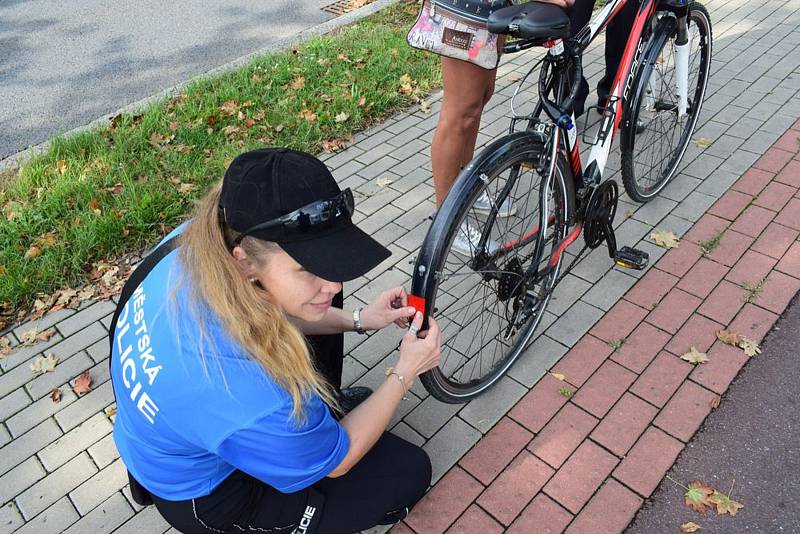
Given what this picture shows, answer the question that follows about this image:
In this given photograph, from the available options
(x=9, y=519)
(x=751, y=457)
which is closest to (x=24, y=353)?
(x=9, y=519)

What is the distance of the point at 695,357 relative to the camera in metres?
2.87

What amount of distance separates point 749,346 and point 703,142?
1842 millimetres

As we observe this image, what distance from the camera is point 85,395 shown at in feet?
9.87

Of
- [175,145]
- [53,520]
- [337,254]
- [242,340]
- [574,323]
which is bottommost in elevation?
[53,520]

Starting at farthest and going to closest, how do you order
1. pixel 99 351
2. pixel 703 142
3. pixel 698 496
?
pixel 703 142, pixel 99 351, pixel 698 496

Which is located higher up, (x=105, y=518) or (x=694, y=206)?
(x=694, y=206)

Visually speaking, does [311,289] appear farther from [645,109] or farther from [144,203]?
[645,109]

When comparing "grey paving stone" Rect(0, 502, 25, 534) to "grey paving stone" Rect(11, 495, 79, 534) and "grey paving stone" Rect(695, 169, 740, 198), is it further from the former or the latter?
"grey paving stone" Rect(695, 169, 740, 198)

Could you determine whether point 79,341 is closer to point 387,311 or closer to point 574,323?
point 387,311

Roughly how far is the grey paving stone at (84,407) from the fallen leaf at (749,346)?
2.96 metres

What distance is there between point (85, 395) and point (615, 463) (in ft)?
7.96

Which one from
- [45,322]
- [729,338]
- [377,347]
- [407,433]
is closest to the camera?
[407,433]

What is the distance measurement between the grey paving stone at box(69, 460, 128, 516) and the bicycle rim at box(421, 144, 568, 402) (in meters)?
1.39

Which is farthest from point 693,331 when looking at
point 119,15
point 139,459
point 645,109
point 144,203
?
point 119,15
